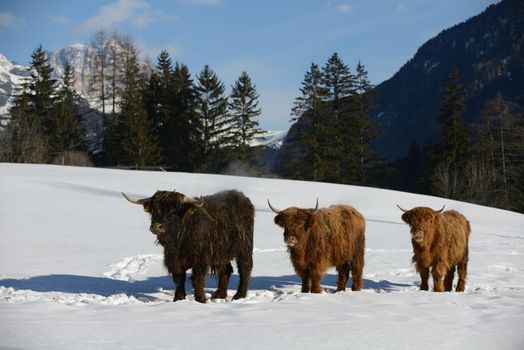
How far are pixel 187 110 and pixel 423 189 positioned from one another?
21.7 metres

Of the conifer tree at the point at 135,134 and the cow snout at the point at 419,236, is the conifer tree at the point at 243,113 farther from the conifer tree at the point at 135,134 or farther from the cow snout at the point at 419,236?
the cow snout at the point at 419,236

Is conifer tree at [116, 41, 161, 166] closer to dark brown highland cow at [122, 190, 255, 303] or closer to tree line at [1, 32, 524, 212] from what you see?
tree line at [1, 32, 524, 212]

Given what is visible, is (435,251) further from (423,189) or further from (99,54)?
(99,54)

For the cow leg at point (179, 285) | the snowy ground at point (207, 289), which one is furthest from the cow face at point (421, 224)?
the cow leg at point (179, 285)

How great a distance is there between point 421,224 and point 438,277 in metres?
0.91

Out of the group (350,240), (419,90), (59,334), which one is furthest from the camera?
(419,90)

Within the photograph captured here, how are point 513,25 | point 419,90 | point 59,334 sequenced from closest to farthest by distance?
point 59,334 → point 513,25 → point 419,90

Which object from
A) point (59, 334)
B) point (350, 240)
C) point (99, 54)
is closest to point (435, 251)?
point (350, 240)

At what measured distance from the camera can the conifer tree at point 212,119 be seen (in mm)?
40969

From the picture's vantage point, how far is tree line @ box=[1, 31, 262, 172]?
39.2m

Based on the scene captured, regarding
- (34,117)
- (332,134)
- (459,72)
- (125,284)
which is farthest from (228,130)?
(459,72)

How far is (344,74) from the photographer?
42438 millimetres

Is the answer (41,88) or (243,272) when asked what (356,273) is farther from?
(41,88)

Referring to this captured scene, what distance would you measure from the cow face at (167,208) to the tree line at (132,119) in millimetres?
32984
